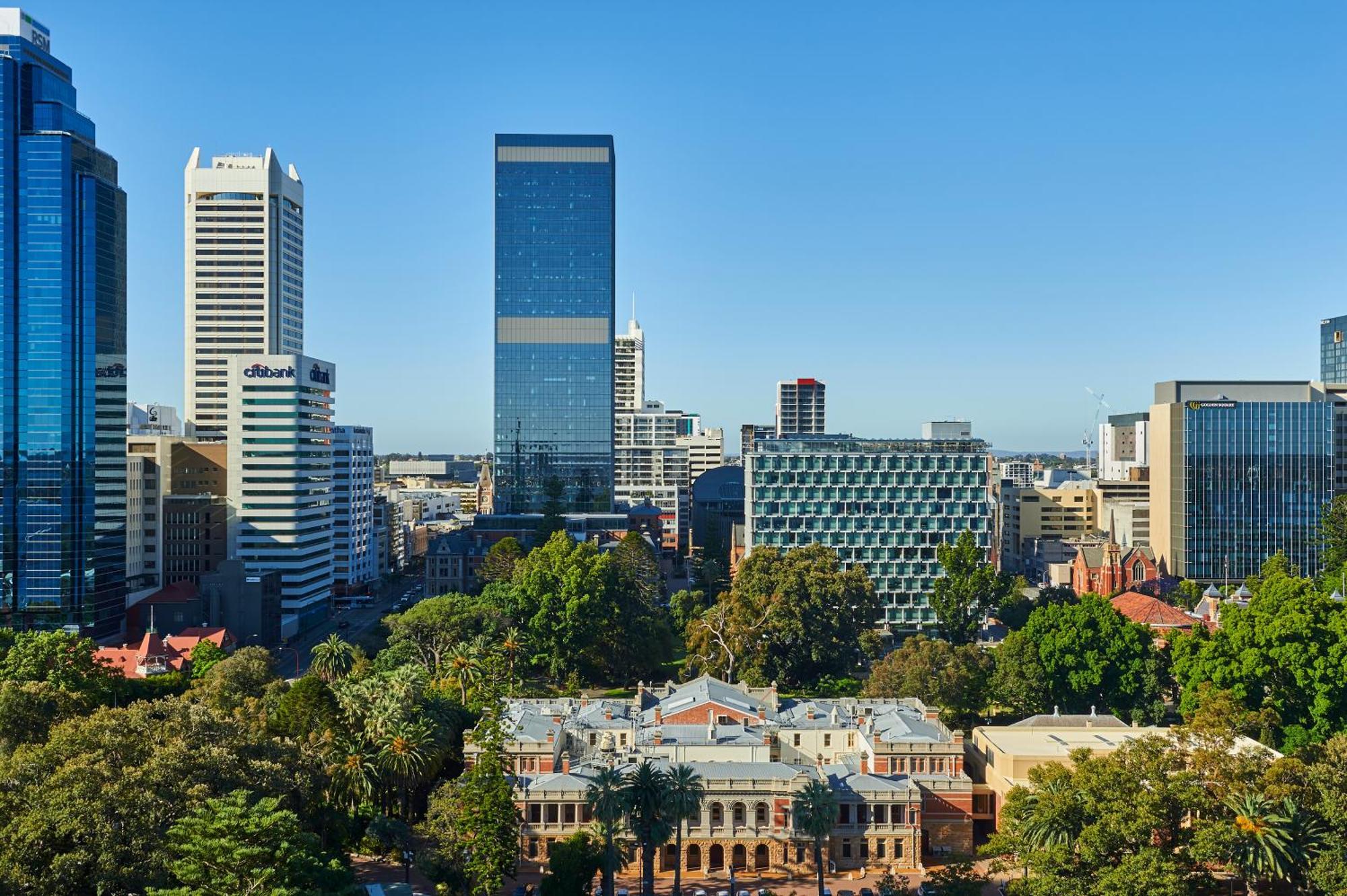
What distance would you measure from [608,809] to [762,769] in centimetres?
1168

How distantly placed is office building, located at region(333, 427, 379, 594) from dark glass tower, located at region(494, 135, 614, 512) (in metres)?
19.6

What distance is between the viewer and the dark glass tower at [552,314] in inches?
6732

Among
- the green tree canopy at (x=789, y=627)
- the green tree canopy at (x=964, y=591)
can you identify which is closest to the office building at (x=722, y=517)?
the green tree canopy at (x=964, y=591)

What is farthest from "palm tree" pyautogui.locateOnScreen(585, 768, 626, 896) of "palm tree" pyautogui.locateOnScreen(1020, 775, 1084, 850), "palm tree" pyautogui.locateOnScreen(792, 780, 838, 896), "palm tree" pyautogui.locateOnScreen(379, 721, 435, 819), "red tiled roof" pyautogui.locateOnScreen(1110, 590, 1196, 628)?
"red tiled roof" pyautogui.locateOnScreen(1110, 590, 1196, 628)

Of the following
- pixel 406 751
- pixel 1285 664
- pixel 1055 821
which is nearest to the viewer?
pixel 1055 821

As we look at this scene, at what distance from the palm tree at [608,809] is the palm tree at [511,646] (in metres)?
33.5

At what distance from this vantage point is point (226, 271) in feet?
550

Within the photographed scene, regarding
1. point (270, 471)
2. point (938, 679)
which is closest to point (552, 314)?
point (270, 471)

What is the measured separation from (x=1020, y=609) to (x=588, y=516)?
73544 millimetres

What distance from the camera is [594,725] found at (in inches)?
2830

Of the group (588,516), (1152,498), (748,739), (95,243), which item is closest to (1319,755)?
(748,739)

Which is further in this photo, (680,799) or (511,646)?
(511,646)

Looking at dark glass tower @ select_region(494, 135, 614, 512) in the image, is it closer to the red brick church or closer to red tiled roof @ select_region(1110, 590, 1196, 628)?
the red brick church

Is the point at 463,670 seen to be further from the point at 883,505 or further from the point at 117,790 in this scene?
the point at 883,505
